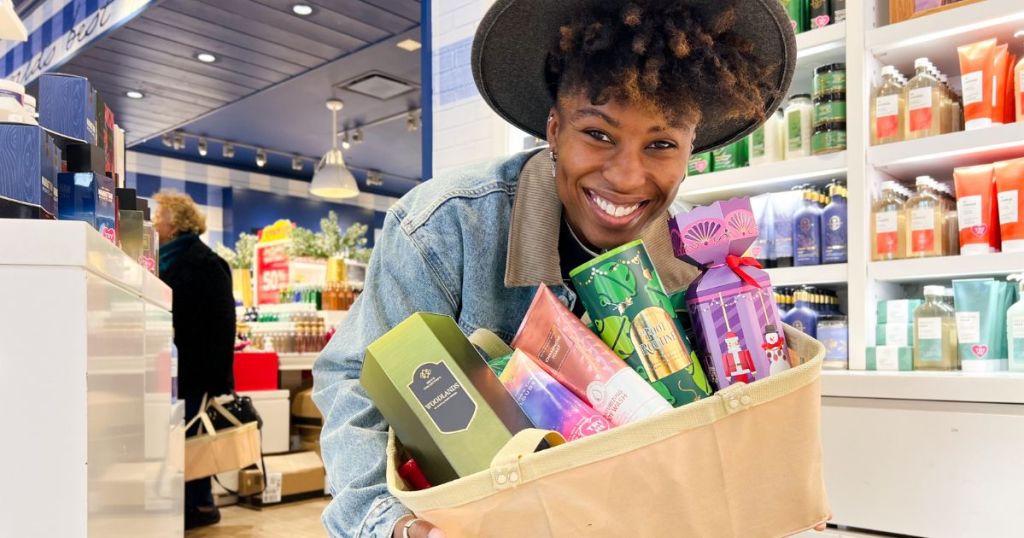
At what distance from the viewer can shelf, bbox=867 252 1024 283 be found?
226cm

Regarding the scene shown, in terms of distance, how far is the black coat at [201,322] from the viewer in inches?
167

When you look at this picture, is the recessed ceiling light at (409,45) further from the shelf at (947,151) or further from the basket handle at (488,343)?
the basket handle at (488,343)

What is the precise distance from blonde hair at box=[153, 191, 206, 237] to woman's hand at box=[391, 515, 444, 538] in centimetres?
410

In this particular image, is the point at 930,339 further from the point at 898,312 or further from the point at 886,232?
the point at 886,232

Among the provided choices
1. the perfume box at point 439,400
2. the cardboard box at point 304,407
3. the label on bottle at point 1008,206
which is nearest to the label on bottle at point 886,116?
the label on bottle at point 1008,206

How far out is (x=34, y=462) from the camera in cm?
98

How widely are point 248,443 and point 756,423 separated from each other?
384 centimetres

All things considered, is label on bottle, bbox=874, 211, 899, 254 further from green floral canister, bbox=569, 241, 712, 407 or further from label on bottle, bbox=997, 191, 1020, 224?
green floral canister, bbox=569, 241, 712, 407

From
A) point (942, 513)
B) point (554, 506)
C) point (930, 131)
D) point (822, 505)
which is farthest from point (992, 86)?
point (554, 506)

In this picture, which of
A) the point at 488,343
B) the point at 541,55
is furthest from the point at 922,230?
the point at 488,343

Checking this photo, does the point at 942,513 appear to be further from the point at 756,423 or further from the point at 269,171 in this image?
the point at 269,171

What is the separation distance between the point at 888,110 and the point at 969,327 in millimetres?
708

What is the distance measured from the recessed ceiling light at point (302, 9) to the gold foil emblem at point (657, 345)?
472 centimetres

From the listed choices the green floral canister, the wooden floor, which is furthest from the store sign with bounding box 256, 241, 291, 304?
the green floral canister
